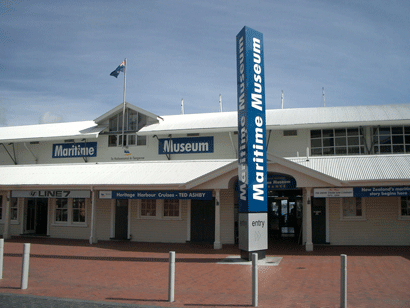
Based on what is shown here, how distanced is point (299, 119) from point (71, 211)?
1238 centimetres

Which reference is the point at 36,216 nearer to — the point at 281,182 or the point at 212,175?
the point at 212,175

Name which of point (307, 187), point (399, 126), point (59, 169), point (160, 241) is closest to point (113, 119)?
point (59, 169)

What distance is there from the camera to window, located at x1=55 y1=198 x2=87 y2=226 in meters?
20.1

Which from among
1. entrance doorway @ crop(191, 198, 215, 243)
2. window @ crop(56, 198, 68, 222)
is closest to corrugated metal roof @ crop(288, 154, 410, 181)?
entrance doorway @ crop(191, 198, 215, 243)

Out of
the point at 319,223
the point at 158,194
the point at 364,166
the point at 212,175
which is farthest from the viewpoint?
the point at 158,194

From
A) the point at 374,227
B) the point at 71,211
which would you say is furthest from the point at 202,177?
the point at 71,211

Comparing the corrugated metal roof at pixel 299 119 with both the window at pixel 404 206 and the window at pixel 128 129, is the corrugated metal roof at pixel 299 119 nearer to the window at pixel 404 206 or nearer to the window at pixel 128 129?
the window at pixel 128 129

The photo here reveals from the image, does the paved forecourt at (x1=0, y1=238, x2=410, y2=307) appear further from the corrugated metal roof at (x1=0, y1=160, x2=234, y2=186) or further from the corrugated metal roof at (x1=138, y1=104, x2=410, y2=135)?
the corrugated metal roof at (x1=138, y1=104, x2=410, y2=135)

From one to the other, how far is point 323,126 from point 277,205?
4.69m

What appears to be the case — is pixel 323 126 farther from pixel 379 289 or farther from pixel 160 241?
pixel 379 289

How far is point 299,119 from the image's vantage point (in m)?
19.1

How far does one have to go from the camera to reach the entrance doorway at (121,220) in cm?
1892

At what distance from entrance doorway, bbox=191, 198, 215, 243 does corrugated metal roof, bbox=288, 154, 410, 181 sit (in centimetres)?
454

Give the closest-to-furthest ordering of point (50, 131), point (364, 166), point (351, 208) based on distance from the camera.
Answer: point (364, 166) < point (351, 208) < point (50, 131)
